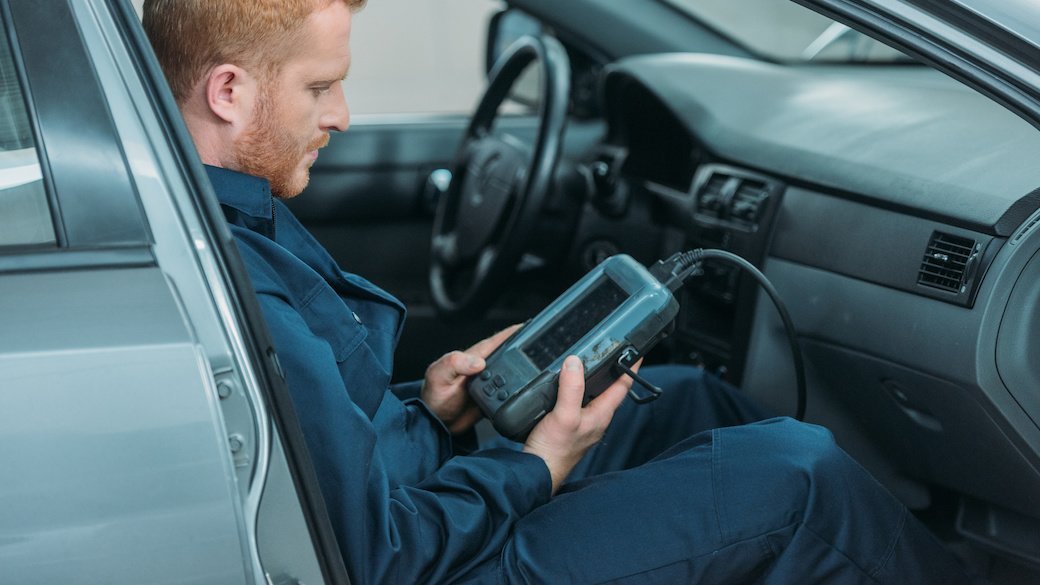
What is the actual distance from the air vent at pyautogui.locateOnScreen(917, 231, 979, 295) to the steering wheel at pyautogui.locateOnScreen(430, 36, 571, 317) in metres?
0.81

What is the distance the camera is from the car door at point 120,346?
114 centimetres

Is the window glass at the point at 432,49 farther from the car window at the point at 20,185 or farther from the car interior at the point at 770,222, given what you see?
the car window at the point at 20,185

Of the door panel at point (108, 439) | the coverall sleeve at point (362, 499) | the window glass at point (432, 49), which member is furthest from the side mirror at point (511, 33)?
the window glass at point (432, 49)

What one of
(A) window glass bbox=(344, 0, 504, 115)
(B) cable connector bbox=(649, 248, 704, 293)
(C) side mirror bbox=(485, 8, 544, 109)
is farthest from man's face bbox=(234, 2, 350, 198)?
(A) window glass bbox=(344, 0, 504, 115)

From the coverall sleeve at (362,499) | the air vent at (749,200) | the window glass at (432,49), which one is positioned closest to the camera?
the coverall sleeve at (362,499)

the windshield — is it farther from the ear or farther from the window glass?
the window glass

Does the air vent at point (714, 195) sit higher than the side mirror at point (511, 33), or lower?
lower

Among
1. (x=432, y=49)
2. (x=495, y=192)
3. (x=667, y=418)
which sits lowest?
(x=432, y=49)

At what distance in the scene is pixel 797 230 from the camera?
6.63 feet

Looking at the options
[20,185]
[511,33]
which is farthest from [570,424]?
[511,33]

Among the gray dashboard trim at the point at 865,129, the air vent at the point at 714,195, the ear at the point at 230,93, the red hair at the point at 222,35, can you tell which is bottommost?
the air vent at the point at 714,195

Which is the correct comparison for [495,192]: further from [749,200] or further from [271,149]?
[271,149]

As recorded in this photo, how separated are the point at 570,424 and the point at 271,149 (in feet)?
1.63

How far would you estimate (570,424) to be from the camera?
147 cm
